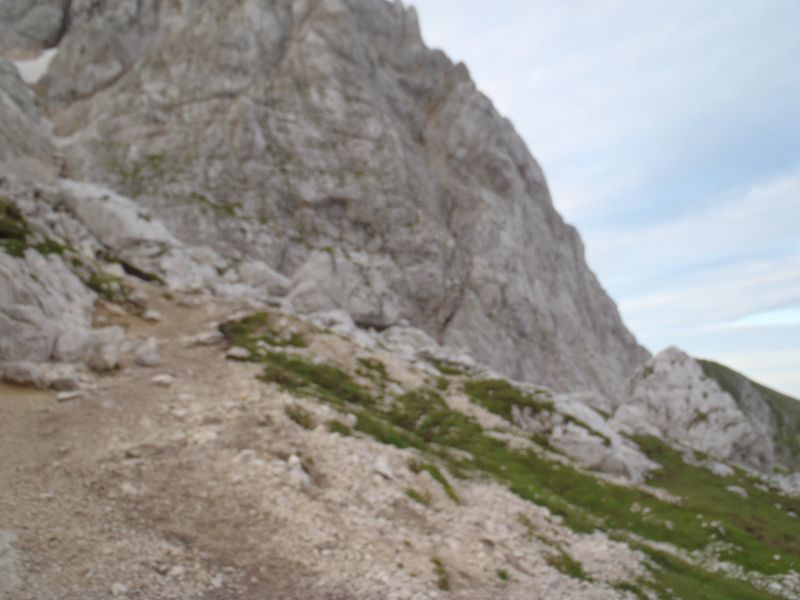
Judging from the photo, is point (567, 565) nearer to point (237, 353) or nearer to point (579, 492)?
point (579, 492)

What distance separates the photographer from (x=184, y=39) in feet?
323

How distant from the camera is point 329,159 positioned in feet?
314

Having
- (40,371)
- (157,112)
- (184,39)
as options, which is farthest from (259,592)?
(184,39)

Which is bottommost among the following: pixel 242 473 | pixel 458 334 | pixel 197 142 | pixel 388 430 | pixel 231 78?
pixel 242 473

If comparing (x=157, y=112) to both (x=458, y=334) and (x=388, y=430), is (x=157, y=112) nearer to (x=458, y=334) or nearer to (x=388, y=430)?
(x=458, y=334)

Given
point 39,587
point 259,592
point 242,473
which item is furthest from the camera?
point 242,473

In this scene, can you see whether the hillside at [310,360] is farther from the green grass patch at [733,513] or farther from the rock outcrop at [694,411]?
the rock outcrop at [694,411]

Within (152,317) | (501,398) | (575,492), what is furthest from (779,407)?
Answer: (152,317)

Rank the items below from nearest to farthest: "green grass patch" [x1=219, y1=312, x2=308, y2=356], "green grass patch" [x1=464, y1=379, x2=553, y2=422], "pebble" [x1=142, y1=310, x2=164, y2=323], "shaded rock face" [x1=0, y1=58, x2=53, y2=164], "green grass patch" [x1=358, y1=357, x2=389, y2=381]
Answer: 1. "green grass patch" [x1=219, y1=312, x2=308, y2=356]
2. "pebble" [x1=142, y1=310, x2=164, y2=323]
3. "green grass patch" [x1=358, y1=357, x2=389, y2=381]
4. "green grass patch" [x1=464, y1=379, x2=553, y2=422]
5. "shaded rock face" [x1=0, y1=58, x2=53, y2=164]

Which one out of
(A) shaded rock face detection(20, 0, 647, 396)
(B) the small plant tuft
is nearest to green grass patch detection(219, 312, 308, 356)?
(B) the small plant tuft

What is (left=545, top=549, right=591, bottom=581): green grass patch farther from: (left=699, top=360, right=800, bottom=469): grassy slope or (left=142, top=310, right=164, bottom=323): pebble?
(left=699, top=360, right=800, bottom=469): grassy slope

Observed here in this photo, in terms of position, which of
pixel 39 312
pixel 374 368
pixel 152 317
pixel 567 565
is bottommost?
pixel 39 312

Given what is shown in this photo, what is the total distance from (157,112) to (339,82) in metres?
31.6

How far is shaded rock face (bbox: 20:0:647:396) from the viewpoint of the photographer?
281 ft
